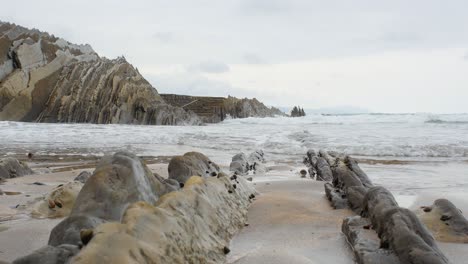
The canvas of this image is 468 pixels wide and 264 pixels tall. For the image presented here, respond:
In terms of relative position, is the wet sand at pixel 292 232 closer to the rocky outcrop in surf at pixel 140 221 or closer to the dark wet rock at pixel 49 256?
the rocky outcrop in surf at pixel 140 221

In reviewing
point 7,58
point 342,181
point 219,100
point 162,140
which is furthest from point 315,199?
point 219,100

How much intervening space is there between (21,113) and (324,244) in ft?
89.4

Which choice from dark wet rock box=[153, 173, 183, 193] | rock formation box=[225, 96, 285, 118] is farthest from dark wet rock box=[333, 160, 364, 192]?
rock formation box=[225, 96, 285, 118]

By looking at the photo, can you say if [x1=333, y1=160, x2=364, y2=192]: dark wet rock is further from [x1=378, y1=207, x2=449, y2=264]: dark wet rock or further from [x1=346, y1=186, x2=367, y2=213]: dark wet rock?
[x1=378, y1=207, x2=449, y2=264]: dark wet rock

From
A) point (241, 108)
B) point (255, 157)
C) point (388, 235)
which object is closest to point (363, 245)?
point (388, 235)

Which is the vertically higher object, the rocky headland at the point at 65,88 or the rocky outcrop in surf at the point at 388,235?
the rocky headland at the point at 65,88

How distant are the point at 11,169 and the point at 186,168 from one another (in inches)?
145

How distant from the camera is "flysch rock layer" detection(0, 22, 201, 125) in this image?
2688 centimetres

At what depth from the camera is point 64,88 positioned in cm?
2812

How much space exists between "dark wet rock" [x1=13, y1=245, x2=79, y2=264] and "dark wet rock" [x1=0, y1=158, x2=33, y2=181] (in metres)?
5.08

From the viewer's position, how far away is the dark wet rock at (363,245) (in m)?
2.44

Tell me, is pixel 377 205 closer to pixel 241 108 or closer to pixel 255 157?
pixel 255 157

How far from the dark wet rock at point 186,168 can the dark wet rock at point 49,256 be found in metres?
2.44

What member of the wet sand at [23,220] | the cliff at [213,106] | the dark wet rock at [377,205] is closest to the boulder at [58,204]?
the wet sand at [23,220]
